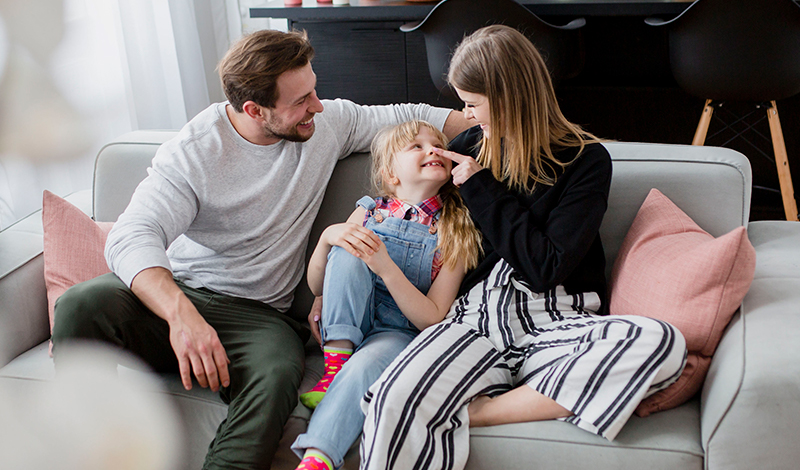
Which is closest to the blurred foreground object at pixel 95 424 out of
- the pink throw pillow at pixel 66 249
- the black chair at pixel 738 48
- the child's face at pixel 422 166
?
the pink throw pillow at pixel 66 249

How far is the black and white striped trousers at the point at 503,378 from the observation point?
111 centimetres

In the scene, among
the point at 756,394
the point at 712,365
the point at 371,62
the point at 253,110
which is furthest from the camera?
the point at 371,62

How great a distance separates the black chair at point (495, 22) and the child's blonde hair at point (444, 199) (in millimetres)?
829

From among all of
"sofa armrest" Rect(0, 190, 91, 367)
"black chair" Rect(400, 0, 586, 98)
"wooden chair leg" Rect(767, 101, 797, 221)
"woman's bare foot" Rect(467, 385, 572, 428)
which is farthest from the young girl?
"wooden chair leg" Rect(767, 101, 797, 221)

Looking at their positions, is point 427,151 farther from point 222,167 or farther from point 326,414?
point 326,414

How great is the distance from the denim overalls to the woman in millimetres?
55

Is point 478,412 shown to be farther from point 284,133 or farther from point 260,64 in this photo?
point 260,64

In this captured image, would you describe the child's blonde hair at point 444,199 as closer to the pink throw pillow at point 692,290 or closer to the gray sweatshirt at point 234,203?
the gray sweatshirt at point 234,203

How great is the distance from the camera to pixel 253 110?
1.49m

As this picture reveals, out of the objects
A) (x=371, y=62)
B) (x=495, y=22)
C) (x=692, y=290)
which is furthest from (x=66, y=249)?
(x=371, y=62)

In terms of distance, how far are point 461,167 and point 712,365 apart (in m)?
0.62

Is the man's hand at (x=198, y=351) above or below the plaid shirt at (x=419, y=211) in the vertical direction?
below

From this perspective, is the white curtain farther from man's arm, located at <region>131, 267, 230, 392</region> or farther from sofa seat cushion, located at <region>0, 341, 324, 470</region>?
man's arm, located at <region>131, 267, 230, 392</region>

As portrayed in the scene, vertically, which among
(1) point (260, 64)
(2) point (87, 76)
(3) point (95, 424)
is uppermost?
(1) point (260, 64)
